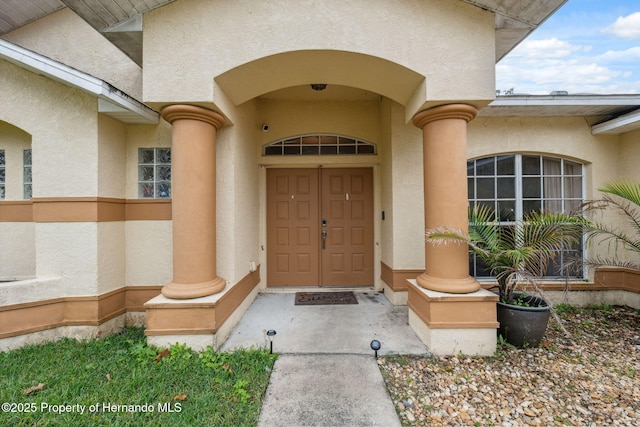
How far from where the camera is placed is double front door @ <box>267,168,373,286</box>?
5.21 meters

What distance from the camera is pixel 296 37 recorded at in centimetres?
303

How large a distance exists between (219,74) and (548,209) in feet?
17.9

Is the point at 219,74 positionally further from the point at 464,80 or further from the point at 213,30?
the point at 464,80

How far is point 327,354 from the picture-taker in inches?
118

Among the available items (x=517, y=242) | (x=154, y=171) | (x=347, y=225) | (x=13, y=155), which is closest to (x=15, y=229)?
(x=13, y=155)

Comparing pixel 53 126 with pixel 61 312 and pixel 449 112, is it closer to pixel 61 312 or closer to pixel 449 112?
pixel 61 312

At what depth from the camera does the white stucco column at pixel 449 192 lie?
3166 millimetres

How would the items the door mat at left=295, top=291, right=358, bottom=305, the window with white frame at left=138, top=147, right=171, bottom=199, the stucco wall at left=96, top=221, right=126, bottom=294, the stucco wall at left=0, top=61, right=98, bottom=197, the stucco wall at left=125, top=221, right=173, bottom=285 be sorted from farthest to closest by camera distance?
the door mat at left=295, top=291, right=358, bottom=305 < the window with white frame at left=138, top=147, right=171, bottom=199 < the stucco wall at left=125, top=221, right=173, bottom=285 < the stucco wall at left=96, top=221, right=126, bottom=294 < the stucco wall at left=0, top=61, right=98, bottom=197

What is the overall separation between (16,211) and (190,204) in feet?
9.18

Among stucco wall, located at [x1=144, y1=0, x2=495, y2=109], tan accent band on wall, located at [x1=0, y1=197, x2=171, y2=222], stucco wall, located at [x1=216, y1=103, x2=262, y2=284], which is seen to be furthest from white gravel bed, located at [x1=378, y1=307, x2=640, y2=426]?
tan accent band on wall, located at [x1=0, y1=197, x2=171, y2=222]

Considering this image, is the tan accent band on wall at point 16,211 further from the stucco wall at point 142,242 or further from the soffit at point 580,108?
the soffit at point 580,108

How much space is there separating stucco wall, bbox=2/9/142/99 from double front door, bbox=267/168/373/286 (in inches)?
106

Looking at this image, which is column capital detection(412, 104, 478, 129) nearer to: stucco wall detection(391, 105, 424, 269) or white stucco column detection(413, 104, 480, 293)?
white stucco column detection(413, 104, 480, 293)

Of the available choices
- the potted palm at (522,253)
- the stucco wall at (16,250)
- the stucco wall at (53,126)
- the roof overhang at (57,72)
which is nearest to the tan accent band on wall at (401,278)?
the potted palm at (522,253)
